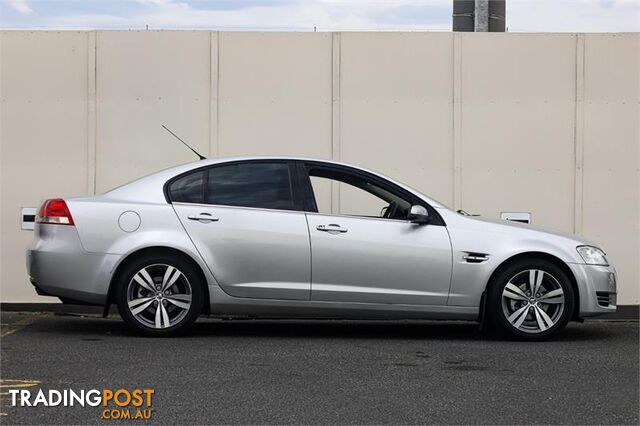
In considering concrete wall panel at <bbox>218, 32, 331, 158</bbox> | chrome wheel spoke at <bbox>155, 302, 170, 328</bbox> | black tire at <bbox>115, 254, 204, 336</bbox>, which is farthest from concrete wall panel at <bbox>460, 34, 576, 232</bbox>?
chrome wheel spoke at <bbox>155, 302, 170, 328</bbox>

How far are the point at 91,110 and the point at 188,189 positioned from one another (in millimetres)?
3193

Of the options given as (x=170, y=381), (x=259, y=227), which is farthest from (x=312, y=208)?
(x=170, y=381)

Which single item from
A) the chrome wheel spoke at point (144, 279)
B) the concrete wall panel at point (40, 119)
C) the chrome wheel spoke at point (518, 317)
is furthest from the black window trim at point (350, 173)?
the concrete wall panel at point (40, 119)

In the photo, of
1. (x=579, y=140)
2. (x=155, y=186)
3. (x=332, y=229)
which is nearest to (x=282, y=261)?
(x=332, y=229)

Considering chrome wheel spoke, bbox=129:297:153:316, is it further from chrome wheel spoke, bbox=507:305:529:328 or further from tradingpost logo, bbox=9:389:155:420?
chrome wheel spoke, bbox=507:305:529:328

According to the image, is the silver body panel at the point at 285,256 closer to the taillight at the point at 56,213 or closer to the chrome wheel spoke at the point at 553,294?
the taillight at the point at 56,213

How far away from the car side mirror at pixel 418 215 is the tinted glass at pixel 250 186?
99 cm

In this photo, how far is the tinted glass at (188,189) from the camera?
8.80m

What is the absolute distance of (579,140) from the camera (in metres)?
11.7

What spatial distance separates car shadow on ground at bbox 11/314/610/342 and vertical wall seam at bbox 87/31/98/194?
5.46 feet

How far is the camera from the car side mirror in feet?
28.4

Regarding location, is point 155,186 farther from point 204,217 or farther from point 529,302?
point 529,302

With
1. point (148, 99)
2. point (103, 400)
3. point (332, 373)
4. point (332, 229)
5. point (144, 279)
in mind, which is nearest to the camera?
point (103, 400)

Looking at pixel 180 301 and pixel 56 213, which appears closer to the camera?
pixel 180 301
